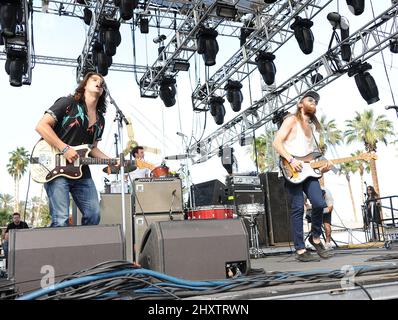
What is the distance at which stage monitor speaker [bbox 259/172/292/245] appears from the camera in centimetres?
733

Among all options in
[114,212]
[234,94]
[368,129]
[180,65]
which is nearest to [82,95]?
[114,212]

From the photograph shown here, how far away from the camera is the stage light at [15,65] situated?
33.0ft

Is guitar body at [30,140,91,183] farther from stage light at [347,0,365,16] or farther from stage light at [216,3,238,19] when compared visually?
stage light at [216,3,238,19]

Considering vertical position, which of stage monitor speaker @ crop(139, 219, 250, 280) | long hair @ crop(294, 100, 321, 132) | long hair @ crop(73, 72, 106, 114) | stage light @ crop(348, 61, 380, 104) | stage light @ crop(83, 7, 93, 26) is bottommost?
stage monitor speaker @ crop(139, 219, 250, 280)

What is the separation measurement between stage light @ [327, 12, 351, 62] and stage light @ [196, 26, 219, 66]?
9.18ft

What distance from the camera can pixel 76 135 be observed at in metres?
3.26

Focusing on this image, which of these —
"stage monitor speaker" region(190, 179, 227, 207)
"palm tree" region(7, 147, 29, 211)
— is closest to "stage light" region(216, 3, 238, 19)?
"stage monitor speaker" region(190, 179, 227, 207)

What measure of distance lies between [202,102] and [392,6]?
21.3ft

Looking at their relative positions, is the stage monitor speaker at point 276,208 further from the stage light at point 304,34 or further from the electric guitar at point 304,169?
the stage light at point 304,34

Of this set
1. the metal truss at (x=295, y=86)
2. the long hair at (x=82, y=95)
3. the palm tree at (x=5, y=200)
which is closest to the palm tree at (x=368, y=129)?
the metal truss at (x=295, y=86)

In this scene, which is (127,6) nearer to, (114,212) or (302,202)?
(114,212)

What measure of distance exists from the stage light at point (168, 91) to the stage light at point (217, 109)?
1307mm

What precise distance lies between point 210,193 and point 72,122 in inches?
187

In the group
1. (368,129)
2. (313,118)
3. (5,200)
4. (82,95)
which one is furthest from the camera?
(5,200)
